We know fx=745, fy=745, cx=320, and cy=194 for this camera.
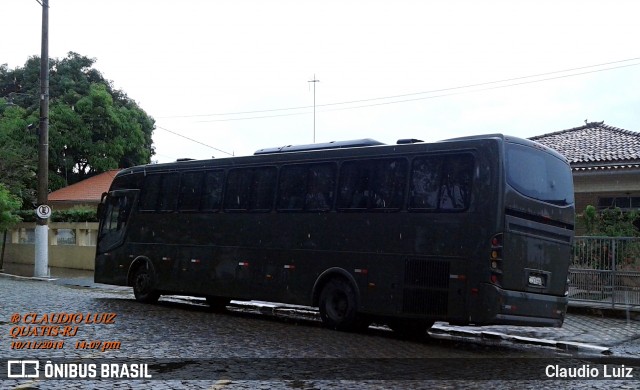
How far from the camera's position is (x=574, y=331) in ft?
44.7

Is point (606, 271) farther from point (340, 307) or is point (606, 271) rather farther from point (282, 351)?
point (282, 351)

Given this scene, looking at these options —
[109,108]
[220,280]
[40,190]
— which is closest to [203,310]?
[220,280]

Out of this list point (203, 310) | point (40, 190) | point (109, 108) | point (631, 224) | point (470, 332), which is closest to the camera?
point (470, 332)

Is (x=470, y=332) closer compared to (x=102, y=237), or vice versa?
(x=470, y=332)

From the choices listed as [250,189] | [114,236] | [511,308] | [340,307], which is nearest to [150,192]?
[114,236]

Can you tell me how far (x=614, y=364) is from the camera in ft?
33.9

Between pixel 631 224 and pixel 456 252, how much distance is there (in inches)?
361

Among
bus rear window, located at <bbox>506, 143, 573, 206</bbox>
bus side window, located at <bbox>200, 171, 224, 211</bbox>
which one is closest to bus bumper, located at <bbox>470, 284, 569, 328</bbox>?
bus rear window, located at <bbox>506, 143, 573, 206</bbox>

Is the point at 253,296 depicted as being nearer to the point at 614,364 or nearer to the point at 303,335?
the point at 303,335

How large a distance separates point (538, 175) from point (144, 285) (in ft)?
31.8

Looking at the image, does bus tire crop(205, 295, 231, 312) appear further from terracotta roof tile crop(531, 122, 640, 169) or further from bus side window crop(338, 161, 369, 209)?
terracotta roof tile crop(531, 122, 640, 169)

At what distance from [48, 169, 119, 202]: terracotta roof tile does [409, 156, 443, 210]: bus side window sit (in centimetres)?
3377

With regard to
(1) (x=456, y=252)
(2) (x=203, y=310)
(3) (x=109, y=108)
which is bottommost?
(2) (x=203, y=310)

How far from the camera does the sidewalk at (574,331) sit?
12.2 meters
